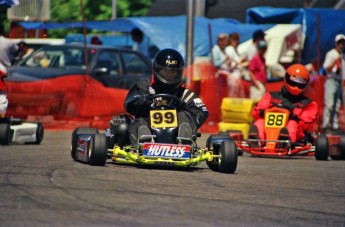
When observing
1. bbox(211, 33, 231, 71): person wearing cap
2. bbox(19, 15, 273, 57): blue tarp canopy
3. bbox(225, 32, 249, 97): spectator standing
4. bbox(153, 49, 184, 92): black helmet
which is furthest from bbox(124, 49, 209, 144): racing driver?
bbox(19, 15, 273, 57): blue tarp canopy

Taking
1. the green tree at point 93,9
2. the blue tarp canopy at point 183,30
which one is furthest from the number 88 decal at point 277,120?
the green tree at point 93,9

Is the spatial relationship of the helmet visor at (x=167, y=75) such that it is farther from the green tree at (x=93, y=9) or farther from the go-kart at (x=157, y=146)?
the green tree at (x=93, y=9)

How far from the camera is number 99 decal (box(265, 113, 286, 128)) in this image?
535 inches

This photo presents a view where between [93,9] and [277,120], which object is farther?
[93,9]

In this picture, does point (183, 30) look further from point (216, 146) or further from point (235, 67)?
point (216, 146)

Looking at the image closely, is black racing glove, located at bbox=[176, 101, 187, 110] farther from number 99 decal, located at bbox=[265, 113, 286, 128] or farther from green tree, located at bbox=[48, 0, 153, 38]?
green tree, located at bbox=[48, 0, 153, 38]

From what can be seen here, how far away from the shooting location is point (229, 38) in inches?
787

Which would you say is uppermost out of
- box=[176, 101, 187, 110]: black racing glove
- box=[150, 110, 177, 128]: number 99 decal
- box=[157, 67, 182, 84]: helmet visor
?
box=[157, 67, 182, 84]: helmet visor

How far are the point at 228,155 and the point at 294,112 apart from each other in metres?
3.45

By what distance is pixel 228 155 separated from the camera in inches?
414

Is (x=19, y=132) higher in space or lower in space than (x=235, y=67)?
lower

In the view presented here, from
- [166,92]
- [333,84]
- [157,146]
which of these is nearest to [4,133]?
[166,92]

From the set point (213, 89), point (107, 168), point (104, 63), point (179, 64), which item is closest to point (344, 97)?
point (213, 89)

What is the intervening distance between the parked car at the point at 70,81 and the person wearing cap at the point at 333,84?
362cm
